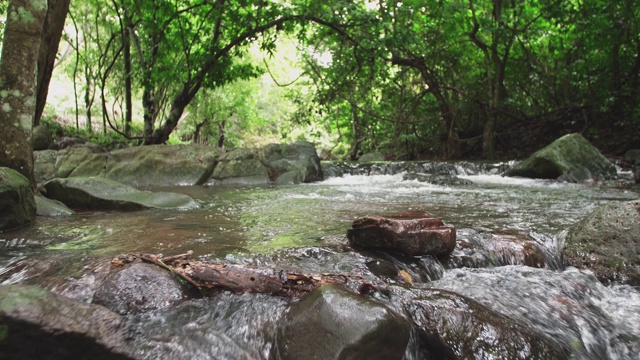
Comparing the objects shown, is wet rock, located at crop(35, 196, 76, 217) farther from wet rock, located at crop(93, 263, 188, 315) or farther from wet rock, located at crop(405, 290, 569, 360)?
wet rock, located at crop(405, 290, 569, 360)

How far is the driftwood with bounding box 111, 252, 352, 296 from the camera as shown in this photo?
214 cm

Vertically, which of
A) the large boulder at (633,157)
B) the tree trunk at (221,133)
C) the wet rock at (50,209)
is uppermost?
the tree trunk at (221,133)

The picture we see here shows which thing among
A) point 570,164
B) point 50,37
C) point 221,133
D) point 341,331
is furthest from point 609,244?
point 221,133

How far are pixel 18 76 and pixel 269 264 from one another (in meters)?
3.07

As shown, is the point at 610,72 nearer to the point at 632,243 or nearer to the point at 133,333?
the point at 632,243

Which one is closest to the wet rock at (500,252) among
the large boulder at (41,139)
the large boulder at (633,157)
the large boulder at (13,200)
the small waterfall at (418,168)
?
the large boulder at (13,200)

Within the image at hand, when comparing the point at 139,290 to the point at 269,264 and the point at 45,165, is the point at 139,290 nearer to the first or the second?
the point at 269,264

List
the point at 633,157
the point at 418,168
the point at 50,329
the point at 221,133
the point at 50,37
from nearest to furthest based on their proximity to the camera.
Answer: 1. the point at 50,329
2. the point at 50,37
3. the point at 633,157
4. the point at 418,168
5. the point at 221,133

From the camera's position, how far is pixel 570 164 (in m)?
8.77

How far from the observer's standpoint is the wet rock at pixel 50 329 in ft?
4.55

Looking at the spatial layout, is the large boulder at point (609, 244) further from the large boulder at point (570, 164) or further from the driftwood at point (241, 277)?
the large boulder at point (570, 164)

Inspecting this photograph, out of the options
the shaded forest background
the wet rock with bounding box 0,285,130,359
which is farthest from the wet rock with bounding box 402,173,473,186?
the wet rock with bounding box 0,285,130,359

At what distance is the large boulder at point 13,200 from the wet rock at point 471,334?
3.33 meters

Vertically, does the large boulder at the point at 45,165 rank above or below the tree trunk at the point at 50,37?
below
